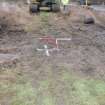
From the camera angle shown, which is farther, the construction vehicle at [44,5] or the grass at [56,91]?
the construction vehicle at [44,5]

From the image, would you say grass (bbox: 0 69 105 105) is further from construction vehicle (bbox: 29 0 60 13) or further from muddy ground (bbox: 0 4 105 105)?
construction vehicle (bbox: 29 0 60 13)

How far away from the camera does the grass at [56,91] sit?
199 inches

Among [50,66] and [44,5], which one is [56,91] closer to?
[50,66]

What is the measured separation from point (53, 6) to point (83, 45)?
9.13 meters

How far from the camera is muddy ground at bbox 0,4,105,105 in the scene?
524 centimetres

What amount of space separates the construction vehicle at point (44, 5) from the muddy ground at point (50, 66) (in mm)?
5765

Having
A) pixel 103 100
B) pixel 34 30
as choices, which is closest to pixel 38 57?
pixel 103 100

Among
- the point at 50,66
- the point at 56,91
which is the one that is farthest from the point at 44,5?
the point at 56,91

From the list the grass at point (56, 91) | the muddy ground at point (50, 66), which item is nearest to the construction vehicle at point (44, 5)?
the muddy ground at point (50, 66)

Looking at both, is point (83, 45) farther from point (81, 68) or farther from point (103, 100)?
point (103, 100)

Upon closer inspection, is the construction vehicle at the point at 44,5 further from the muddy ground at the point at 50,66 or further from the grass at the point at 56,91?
the grass at the point at 56,91

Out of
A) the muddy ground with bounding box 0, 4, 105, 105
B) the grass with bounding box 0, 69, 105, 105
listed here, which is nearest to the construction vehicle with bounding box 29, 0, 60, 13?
the muddy ground with bounding box 0, 4, 105, 105

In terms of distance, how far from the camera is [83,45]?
9.11m

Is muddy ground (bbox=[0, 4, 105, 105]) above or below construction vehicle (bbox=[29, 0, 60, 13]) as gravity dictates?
below
